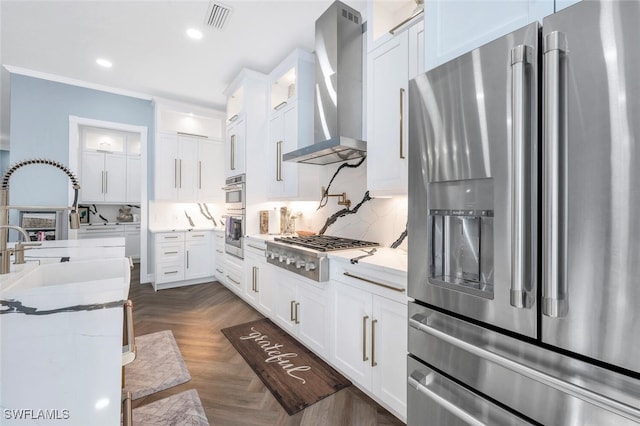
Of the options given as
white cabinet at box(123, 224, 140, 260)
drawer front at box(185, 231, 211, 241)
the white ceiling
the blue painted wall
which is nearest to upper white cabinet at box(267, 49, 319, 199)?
the white ceiling

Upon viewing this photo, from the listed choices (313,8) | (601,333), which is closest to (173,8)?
(313,8)

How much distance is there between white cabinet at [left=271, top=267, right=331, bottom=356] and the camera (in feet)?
7.00

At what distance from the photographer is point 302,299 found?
7.84ft

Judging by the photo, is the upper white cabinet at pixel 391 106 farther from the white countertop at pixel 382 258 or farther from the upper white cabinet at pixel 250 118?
the upper white cabinet at pixel 250 118

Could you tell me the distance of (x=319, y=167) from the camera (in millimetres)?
3219

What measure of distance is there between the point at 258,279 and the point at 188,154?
277 cm

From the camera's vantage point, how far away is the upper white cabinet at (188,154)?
4.50 metres

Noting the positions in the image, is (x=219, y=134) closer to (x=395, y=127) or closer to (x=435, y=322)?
(x=395, y=127)

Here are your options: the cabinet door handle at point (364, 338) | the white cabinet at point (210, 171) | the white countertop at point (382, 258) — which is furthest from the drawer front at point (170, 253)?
the cabinet door handle at point (364, 338)

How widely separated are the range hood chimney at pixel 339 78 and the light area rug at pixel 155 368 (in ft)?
6.54

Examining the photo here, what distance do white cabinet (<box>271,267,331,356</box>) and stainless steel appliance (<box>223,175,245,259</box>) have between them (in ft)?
Answer: 3.40

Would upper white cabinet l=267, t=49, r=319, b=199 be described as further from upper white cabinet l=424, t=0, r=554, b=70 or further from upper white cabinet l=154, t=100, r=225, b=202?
upper white cabinet l=424, t=0, r=554, b=70

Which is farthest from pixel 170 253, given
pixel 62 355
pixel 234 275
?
pixel 62 355

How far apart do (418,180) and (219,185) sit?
446 centimetres
